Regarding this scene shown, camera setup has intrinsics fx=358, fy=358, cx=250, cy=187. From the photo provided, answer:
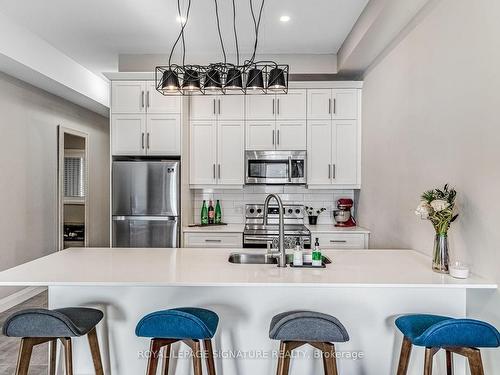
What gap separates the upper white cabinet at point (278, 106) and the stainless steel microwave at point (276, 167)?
0.42 metres

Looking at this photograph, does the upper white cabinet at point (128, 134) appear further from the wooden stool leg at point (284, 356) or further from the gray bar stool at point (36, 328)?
the wooden stool leg at point (284, 356)

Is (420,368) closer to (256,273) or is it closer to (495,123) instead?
(256,273)

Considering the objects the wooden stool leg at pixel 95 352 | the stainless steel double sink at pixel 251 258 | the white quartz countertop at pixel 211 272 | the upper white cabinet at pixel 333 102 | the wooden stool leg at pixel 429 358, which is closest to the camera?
the wooden stool leg at pixel 429 358

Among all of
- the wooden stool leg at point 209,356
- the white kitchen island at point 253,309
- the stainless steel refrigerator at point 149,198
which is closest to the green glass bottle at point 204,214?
the stainless steel refrigerator at point 149,198

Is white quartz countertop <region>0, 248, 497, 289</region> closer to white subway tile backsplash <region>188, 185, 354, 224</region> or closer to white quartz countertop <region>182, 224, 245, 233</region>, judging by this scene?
white quartz countertop <region>182, 224, 245, 233</region>

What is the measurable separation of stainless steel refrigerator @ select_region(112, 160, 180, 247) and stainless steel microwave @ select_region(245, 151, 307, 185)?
0.87m

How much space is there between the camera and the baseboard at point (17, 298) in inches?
154

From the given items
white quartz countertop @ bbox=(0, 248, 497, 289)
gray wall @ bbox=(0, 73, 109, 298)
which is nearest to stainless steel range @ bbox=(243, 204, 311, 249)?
white quartz countertop @ bbox=(0, 248, 497, 289)

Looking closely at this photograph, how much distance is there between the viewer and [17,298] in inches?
163

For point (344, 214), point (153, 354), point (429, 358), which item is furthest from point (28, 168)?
point (429, 358)

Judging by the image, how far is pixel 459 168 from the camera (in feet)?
6.93

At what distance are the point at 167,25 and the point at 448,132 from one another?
2676 mm

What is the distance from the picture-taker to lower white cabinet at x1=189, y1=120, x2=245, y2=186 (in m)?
4.18

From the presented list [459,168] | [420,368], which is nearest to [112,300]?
[420,368]
